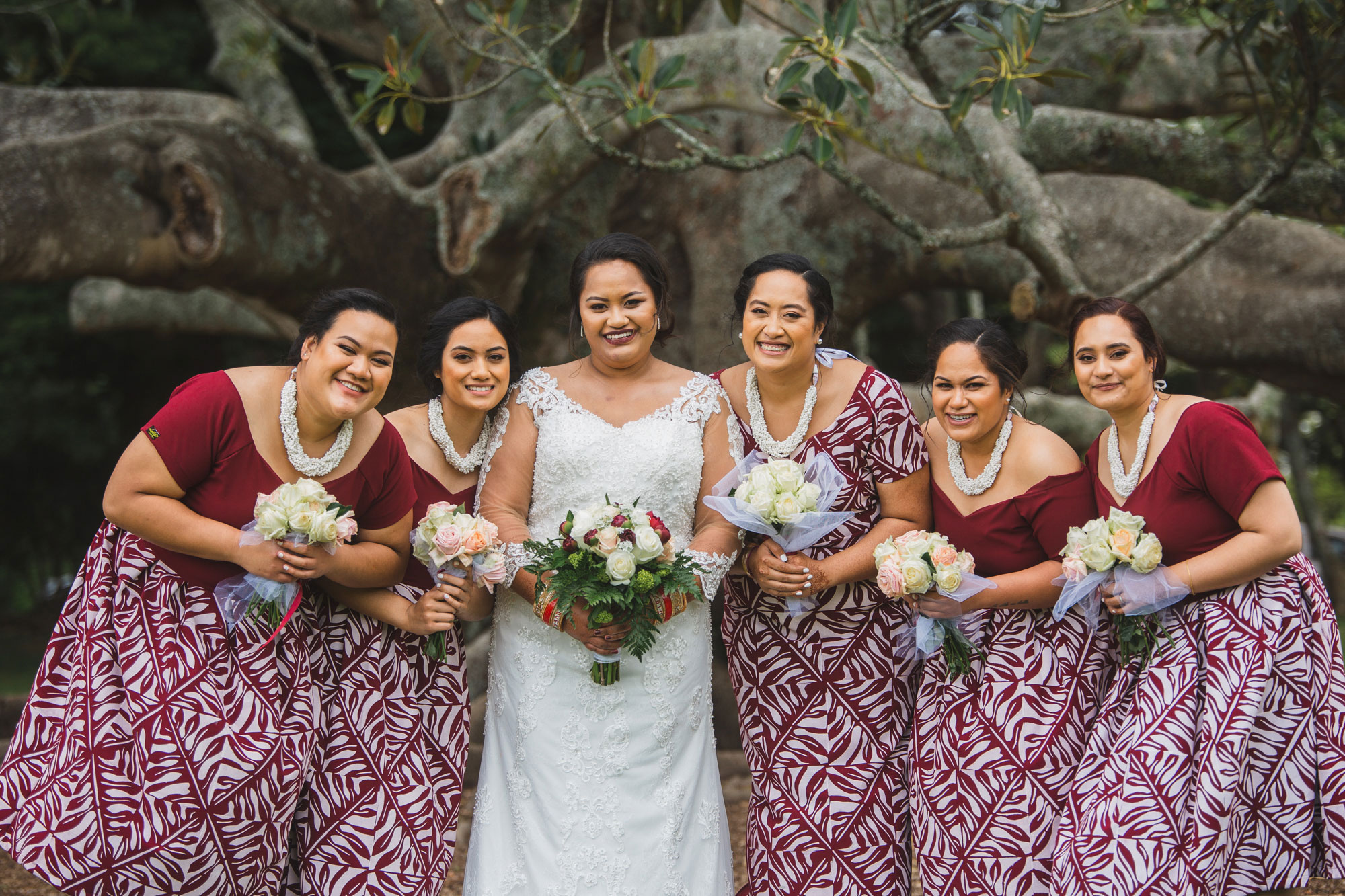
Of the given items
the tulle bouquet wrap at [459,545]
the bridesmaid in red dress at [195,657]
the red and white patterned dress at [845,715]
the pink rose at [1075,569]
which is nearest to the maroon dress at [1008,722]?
the red and white patterned dress at [845,715]

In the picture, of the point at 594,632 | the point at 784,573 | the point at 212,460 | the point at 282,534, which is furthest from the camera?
the point at 784,573

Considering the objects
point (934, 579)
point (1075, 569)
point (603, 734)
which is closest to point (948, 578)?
point (934, 579)

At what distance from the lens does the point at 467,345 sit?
3564mm

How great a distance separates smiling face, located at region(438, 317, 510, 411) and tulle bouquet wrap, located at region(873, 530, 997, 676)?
4.12ft

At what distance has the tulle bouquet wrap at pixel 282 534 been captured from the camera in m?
3.08

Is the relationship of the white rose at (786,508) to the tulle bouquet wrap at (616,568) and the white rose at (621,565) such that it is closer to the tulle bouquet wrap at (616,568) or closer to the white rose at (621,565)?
the tulle bouquet wrap at (616,568)

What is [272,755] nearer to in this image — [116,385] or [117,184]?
[117,184]

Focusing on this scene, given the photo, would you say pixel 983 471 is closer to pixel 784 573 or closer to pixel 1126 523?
pixel 1126 523

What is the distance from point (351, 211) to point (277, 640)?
115 inches

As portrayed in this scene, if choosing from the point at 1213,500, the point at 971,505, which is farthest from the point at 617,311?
the point at 1213,500

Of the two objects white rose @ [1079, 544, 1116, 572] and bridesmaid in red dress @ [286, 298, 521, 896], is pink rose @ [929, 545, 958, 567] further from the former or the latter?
bridesmaid in red dress @ [286, 298, 521, 896]

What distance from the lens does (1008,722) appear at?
341cm

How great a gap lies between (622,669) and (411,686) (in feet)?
2.09

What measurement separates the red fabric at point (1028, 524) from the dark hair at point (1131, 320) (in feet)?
1.32
